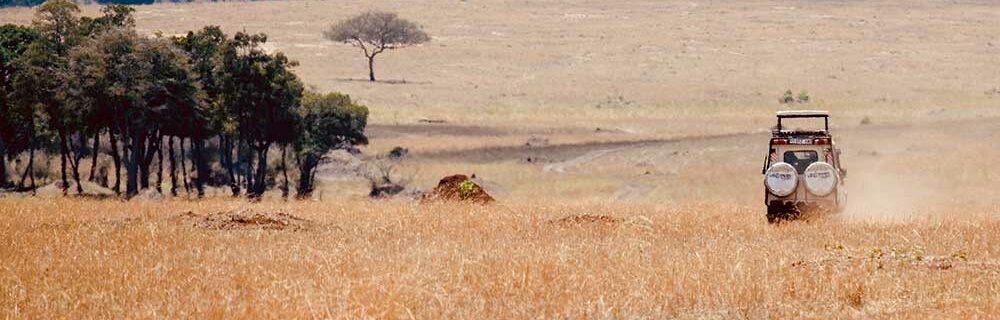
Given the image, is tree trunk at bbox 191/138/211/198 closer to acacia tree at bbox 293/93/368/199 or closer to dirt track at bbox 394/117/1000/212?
acacia tree at bbox 293/93/368/199

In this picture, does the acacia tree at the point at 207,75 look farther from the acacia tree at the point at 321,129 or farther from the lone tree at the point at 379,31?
the lone tree at the point at 379,31

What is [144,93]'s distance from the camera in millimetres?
46594

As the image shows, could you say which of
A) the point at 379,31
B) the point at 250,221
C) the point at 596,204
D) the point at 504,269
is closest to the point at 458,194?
the point at 596,204

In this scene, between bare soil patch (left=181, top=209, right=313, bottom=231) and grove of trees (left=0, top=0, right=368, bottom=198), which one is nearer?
bare soil patch (left=181, top=209, right=313, bottom=231)

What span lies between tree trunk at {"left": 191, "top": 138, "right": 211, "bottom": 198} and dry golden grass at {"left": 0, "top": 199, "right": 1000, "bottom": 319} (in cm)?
3330

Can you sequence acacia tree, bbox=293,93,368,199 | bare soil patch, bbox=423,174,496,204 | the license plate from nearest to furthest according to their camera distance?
the license plate → bare soil patch, bbox=423,174,496,204 → acacia tree, bbox=293,93,368,199

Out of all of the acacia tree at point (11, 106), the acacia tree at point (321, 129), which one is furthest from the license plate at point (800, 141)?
the acacia tree at point (321, 129)

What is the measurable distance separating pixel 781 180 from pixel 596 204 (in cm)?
717

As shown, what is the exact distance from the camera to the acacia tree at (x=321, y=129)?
62.3 metres

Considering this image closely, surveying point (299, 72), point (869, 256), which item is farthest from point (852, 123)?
point (869, 256)

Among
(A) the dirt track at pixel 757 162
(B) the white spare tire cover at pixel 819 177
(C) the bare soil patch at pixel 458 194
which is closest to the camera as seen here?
(B) the white spare tire cover at pixel 819 177

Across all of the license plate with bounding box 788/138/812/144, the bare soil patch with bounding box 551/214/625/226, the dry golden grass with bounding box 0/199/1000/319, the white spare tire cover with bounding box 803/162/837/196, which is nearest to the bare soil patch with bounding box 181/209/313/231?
the dry golden grass with bounding box 0/199/1000/319

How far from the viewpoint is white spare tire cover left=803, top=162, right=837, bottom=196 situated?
22.2 meters

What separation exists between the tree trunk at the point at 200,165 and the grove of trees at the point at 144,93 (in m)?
0.25
